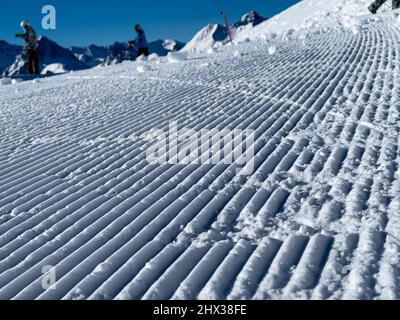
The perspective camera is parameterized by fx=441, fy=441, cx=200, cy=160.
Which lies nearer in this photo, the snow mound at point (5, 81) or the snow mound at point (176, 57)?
the snow mound at point (176, 57)

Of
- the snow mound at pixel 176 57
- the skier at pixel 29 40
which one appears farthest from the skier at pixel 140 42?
the skier at pixel 29 40

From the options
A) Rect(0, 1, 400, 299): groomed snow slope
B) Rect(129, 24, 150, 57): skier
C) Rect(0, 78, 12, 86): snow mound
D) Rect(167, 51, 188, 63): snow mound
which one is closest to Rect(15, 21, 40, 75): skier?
Rect(0, 78, 12, 86): snow mound

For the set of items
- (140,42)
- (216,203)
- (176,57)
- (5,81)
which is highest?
(140,42)

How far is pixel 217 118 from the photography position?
7.71 metres

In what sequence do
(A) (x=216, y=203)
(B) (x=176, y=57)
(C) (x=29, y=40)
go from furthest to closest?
1. (C) (x=29, y=40)
2. (B) (x=176, y=57)
3. (A) (x=216, y=203)

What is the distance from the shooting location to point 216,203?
4391mm

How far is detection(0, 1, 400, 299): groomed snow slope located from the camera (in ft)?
10.4

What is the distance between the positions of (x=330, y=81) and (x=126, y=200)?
20.9 ft

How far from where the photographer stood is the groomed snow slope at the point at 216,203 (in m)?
3.18

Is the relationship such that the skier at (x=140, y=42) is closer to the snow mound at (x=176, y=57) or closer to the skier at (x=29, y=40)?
the snow mound at (x=176, y=57)

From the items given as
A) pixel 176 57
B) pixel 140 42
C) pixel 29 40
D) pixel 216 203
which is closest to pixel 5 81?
pixel 29 40

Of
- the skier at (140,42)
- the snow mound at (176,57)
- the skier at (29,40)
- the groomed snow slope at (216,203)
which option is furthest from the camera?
the skier at (29,40)

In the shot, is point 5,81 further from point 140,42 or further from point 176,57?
point 176,57

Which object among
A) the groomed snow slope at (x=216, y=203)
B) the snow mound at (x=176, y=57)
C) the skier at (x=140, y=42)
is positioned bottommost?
the groomed snow slope at (x=216, y=203)
